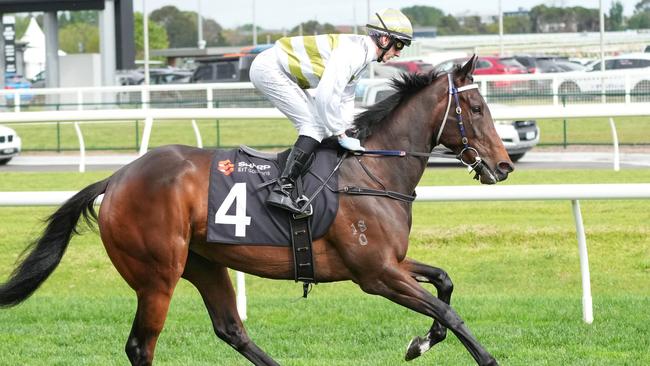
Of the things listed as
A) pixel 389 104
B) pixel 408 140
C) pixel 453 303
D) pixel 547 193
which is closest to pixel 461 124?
pixel 408 140

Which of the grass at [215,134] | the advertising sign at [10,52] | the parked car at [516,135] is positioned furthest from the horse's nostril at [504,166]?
the advertising sign at [10,52]

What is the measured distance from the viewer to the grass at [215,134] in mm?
17250

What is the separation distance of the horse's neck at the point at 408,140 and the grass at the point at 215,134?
11.4 meters

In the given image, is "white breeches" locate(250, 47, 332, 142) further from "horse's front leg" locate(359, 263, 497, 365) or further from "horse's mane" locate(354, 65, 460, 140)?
"horse's front leg" locate(359, 263, 497, 365)

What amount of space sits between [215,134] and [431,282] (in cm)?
1261

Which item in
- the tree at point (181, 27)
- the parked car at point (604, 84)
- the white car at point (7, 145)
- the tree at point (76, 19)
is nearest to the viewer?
the white car at point (7, 145)

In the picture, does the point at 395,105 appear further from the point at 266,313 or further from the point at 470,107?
the point at 266,313

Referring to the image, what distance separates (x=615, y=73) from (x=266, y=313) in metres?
13.1

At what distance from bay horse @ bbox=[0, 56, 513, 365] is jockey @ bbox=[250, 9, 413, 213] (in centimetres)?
19

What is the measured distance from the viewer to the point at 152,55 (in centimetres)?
5909

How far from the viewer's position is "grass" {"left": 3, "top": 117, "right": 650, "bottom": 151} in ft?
56.6

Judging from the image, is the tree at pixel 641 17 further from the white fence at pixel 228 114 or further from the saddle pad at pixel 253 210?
the saddle pad at pixel 253 210

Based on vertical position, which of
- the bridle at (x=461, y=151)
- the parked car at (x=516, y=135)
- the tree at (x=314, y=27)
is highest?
the tree at (x=314, y=27)

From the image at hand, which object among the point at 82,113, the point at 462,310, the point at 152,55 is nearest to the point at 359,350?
the point at 462,310
